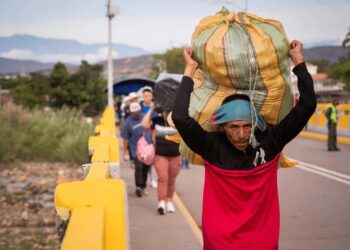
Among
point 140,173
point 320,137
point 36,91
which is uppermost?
point 140,173

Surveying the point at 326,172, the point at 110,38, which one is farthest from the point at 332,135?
the point at 110,38

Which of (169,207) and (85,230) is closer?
(85,230)

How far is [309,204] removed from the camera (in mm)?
7613

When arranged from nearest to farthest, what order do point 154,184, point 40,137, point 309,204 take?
1. point 309,204
2. point 154,184
3. point 40,137

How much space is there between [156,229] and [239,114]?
3.75 m

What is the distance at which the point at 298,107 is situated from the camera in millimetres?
3033

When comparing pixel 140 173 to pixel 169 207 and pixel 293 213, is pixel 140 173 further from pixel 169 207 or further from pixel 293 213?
pixel 293 213

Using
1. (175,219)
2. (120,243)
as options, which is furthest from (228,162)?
(175,219)

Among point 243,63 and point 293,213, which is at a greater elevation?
point 243,63

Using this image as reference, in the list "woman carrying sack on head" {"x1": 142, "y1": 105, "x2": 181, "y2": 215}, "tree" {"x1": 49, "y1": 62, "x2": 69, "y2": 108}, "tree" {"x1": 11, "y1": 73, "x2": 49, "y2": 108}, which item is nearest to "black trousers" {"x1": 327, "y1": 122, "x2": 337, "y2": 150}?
"woman carrying sack on head" {"x1": 142, "y1": 105, "x2": 181, "y2": 215}

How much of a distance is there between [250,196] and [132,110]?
6.16 metres

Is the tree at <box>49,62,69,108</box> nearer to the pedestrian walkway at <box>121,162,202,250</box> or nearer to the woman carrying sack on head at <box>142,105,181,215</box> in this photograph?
the pedestrian walkway at <box>121,162,202,250</box>

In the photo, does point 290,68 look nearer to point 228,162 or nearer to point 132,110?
point 228,162

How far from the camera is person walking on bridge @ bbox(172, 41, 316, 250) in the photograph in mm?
2951
